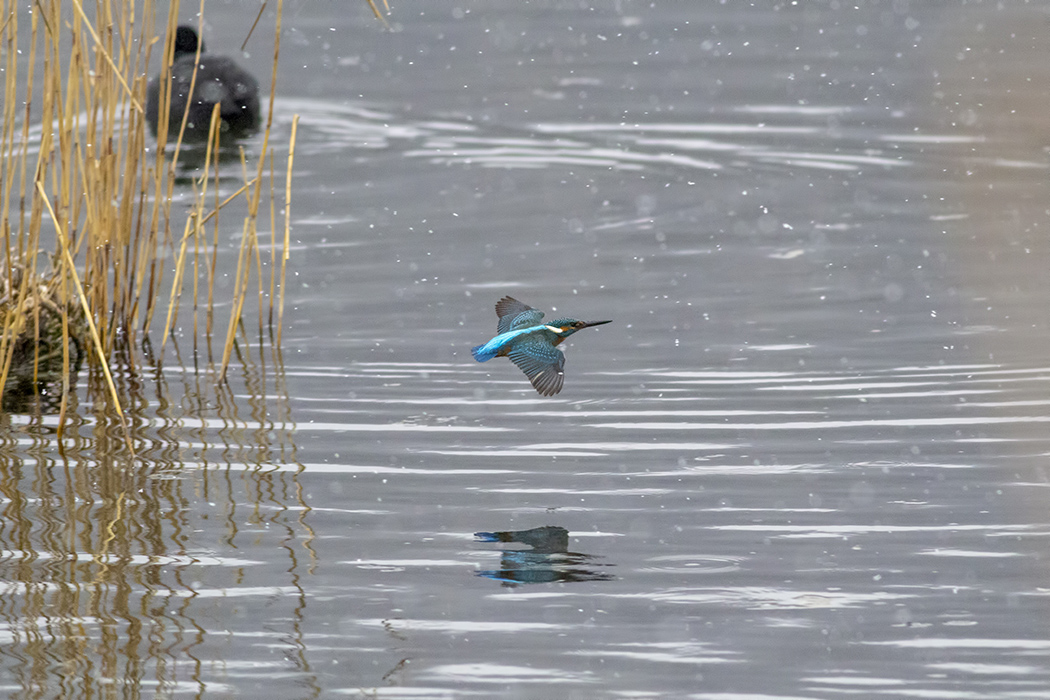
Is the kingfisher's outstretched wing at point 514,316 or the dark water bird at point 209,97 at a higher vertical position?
the dark water bird at point 209,97

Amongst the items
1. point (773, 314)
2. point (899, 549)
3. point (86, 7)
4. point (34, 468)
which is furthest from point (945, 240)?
point (86, 7)

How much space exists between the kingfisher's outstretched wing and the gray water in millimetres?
525

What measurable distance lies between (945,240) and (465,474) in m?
3.98

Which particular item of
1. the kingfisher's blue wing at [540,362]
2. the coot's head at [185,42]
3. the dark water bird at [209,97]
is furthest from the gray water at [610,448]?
the coot's head at [185,42]

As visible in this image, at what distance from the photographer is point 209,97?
35.8 ft

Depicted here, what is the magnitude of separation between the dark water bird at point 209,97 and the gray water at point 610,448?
78 cm

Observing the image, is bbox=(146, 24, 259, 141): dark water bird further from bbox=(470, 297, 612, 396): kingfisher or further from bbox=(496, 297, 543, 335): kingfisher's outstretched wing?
bbox=(470, 297, 612, 396): kingfisher

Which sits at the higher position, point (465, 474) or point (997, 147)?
point (997, 147)

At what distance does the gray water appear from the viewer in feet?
11.6

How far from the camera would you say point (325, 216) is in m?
8.99

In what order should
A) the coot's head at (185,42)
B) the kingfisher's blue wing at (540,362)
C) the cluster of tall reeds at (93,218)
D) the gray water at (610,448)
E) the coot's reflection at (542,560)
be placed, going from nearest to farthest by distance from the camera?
1. the gray water at (610,448)
2. the coot's reflection at (542,560)
3. the kingfisher's blue wing at (540,362)
4. the cluster of tall reeds at (93,218)
5. the coot's head at (185,42)

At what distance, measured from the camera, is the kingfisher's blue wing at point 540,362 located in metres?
4.34

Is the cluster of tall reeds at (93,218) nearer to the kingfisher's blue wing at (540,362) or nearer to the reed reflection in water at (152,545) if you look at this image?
the reed reflection in water at (152,545)

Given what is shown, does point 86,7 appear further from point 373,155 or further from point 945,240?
point 945,240
